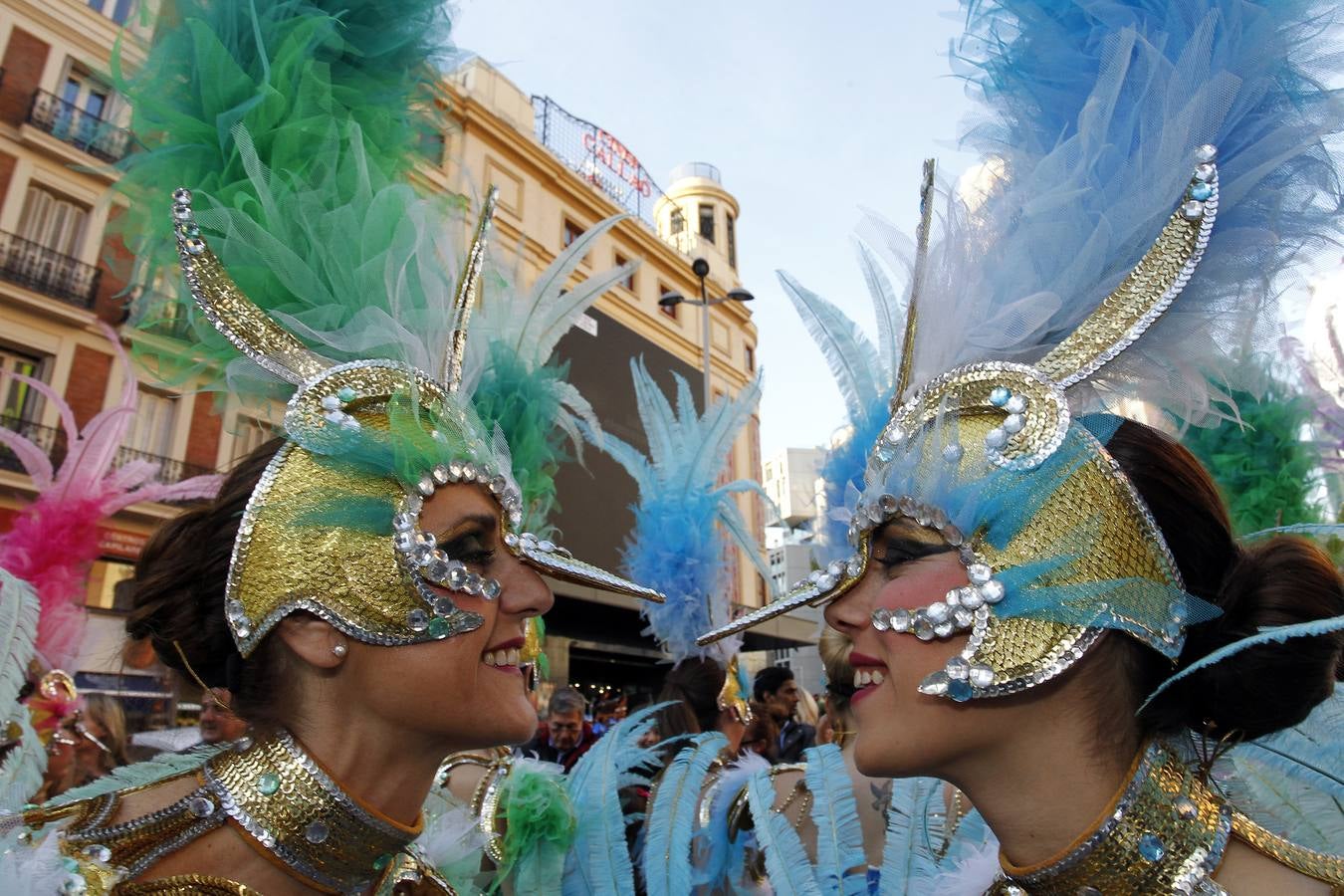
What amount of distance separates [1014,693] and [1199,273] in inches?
37.8

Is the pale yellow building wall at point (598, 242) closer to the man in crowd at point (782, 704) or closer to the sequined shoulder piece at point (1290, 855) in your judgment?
the man in crowd at point (782, 704)

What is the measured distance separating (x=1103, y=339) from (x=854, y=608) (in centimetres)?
74

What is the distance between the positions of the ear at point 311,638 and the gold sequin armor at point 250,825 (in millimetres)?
169

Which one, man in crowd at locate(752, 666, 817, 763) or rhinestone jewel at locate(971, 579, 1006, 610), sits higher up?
rhinestone jewel at locate(971, 579, 1006, 610)

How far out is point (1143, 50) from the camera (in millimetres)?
1838

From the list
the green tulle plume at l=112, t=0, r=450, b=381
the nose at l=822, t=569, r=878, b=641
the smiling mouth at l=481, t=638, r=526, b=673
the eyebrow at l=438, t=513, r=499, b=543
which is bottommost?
the smiling mouth at l=481, t=638, r=526, b=673

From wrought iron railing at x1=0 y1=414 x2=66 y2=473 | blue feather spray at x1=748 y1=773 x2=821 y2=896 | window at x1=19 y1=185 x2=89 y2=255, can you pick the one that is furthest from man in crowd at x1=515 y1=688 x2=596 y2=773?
window at x1=19 y1=185 x2=89 y2=255

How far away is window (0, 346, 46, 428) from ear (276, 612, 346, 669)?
13.6 metres

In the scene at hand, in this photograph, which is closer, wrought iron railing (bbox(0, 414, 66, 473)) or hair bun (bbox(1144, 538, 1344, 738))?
hair bun (bbox(1144, 538, 1344, 738))

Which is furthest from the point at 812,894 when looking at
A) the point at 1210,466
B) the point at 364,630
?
the point at 1210,466

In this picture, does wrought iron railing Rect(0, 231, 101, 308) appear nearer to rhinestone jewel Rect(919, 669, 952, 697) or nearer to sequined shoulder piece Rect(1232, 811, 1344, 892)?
rhinestone jewel Rect(919, 669, 952, 697)

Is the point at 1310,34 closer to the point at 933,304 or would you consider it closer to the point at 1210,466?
the point at 933,304

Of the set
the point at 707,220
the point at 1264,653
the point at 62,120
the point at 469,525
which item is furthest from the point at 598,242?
the point at 1264,653

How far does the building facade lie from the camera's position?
1268 centimetres
